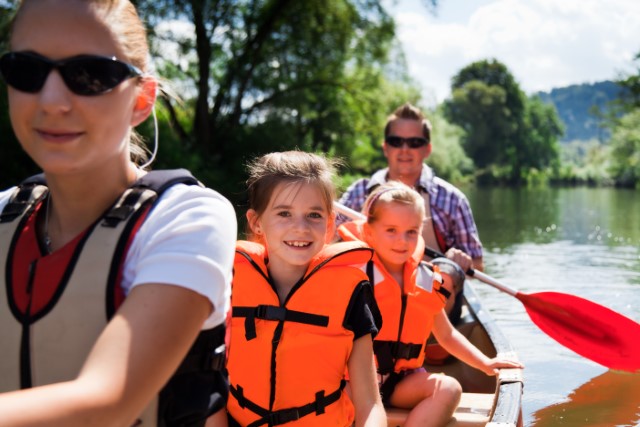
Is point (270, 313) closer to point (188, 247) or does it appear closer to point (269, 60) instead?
point (188, 247)

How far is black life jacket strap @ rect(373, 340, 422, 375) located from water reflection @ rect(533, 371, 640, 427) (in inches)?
74.7

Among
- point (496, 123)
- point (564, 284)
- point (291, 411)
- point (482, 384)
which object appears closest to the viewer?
point (291, 411)

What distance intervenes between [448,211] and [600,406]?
1606 mm

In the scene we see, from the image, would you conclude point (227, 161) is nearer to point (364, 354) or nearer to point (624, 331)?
point (624, 331)

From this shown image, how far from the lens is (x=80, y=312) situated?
875 mm

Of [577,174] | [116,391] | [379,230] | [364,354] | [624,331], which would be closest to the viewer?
[116,391]

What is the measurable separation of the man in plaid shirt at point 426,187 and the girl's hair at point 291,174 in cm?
223

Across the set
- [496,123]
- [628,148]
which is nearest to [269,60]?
[628,148]

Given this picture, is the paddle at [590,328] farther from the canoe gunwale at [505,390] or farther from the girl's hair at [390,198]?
the girl's hair at [390,198]

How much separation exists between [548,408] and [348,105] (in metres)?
12.1

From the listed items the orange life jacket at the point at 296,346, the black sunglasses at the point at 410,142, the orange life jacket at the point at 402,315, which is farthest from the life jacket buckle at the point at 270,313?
the black sunglasses at the point at 410,142

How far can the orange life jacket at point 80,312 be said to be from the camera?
0.88 metres

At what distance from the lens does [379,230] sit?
2.79m

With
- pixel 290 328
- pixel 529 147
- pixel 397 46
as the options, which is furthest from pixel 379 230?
pixel 529 147
